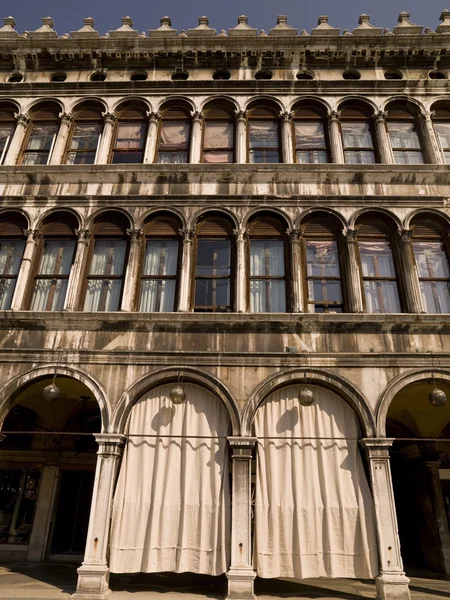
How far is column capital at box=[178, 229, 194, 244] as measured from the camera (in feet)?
36.8

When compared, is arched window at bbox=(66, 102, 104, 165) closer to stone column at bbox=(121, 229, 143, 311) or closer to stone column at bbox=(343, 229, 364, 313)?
stone column at bbox=(121, 229, 143, 311)

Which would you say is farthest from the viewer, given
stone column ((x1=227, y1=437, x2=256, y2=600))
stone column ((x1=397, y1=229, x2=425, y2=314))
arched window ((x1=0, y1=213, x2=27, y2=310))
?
arched window ((x1=0, y1=213, x2=27, y2=310))

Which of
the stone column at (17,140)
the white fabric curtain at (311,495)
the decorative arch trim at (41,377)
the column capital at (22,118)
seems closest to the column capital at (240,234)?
the white fabric curtain at (311,495)

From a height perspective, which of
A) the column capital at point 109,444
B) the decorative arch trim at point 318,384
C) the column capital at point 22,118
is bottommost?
the column capital at point 109,444

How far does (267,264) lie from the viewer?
443 inches

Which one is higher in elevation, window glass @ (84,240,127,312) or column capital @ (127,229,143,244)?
column capital @ (127,229,143,244)

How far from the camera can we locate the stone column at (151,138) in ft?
41.2

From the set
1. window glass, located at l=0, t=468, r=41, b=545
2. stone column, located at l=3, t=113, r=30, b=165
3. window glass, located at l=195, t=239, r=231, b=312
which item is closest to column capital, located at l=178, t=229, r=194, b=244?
window glass, located at l=195, t=239, r=231, b=312

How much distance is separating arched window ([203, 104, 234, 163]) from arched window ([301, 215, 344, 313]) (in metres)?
3.23

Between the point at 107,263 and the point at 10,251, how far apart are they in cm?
256

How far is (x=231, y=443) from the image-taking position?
9141mm

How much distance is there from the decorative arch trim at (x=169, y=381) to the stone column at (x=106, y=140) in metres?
6.29

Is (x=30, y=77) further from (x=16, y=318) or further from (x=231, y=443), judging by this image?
(x=231, y=443)

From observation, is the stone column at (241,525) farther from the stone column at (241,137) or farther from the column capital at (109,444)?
the stone column at (241,137)
